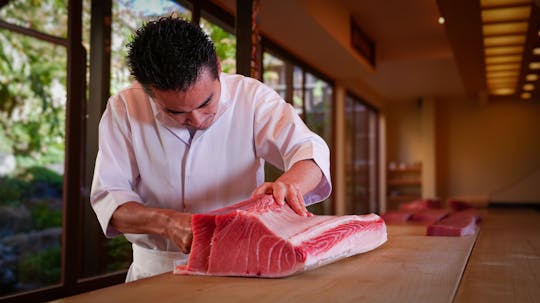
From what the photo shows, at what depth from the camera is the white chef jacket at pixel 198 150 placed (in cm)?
171

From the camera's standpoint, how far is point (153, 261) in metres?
1.70

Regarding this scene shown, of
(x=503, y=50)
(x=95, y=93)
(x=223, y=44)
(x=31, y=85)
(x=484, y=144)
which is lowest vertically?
(x=95, y=93)

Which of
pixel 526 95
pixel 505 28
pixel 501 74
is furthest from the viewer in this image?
pixel 526 95

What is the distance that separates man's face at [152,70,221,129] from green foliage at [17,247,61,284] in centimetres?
496

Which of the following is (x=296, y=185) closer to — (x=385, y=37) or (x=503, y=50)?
(x=503, y=50)

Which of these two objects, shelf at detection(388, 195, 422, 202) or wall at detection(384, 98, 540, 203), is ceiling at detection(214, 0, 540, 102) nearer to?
wall at detection(384, 98, 540, 203)

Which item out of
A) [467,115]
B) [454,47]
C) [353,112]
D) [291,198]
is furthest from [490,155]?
[291,198]

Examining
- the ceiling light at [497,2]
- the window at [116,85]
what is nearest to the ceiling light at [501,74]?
the ceiling light at [497,2]

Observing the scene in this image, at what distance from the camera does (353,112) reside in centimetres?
991

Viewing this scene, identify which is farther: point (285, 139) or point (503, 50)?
point (503, 50)

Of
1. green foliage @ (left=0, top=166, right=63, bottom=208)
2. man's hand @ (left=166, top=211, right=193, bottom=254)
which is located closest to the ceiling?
green foliage @ (left=0, top=166, right=63, bottom=208)

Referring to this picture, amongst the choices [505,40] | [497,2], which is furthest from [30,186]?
[505,40]

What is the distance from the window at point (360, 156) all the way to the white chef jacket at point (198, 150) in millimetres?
7528

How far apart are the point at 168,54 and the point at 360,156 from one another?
30.6 feet
